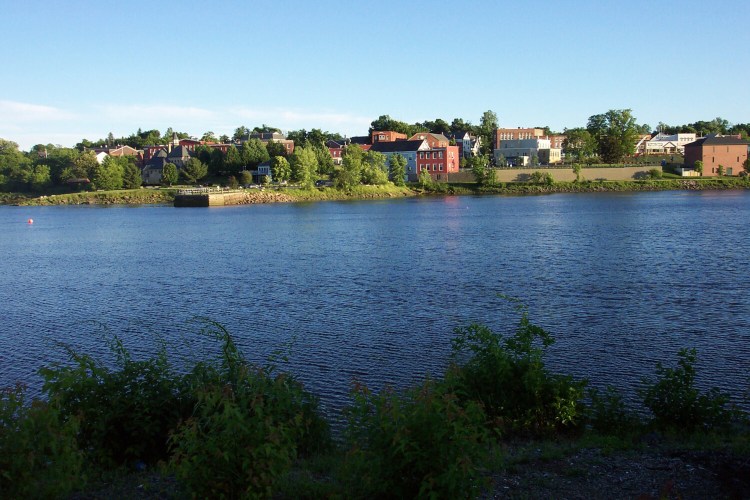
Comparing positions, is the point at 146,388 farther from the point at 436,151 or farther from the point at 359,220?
the point at 436,151

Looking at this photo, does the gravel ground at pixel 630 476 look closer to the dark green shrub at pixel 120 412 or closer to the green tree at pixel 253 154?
the dark green shrub at pixel 120 412

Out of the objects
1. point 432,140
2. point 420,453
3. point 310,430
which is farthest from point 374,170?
point 420,453

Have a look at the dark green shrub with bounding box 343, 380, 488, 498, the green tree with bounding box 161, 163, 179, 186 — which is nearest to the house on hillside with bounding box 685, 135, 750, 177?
the green tree with bounding box 161, 163, 179, 186

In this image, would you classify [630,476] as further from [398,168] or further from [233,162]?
[233,162]

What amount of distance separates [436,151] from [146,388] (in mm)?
106934

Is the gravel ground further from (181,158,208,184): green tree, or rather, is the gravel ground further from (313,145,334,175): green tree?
(181,158,208,184): green tree

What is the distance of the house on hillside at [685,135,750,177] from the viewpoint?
364 ft

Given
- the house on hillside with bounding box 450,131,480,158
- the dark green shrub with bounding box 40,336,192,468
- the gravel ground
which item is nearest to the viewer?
the gravel ground

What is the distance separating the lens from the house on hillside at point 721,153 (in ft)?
364

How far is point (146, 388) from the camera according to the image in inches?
387

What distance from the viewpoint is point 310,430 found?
1010 centimetres

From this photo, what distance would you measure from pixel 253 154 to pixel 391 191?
1344 inches

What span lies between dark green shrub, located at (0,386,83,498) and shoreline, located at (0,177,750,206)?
9151cm

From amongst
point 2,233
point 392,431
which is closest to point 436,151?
point 2,233
